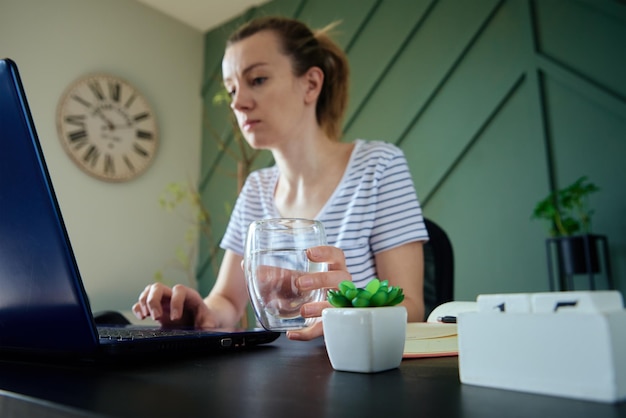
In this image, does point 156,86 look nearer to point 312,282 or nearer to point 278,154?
point 278,154

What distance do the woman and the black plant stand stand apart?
2.80 feet

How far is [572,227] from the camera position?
5.57 ft

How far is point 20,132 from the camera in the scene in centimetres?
34

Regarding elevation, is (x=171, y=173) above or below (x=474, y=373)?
above

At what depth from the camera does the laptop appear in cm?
34

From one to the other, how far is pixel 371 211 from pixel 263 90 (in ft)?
1.20

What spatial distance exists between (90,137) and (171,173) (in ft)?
1.78

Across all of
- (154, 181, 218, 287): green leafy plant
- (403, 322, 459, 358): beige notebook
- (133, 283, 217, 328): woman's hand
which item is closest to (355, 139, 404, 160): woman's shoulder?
(133, 283, 217, 328): woman's hand

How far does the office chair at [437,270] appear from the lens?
104cm

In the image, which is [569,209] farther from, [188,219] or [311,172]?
[188,219]

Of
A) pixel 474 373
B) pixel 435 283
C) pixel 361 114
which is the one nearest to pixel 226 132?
pixel 361 114

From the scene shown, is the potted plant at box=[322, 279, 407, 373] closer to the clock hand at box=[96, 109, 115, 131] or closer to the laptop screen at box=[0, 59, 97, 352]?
the laptop screen at box=[0, 59, 97, 352]

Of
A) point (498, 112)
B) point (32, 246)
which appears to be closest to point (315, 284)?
point (32, 246)

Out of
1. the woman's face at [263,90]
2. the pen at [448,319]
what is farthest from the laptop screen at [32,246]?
the woman's face at [263,90]
